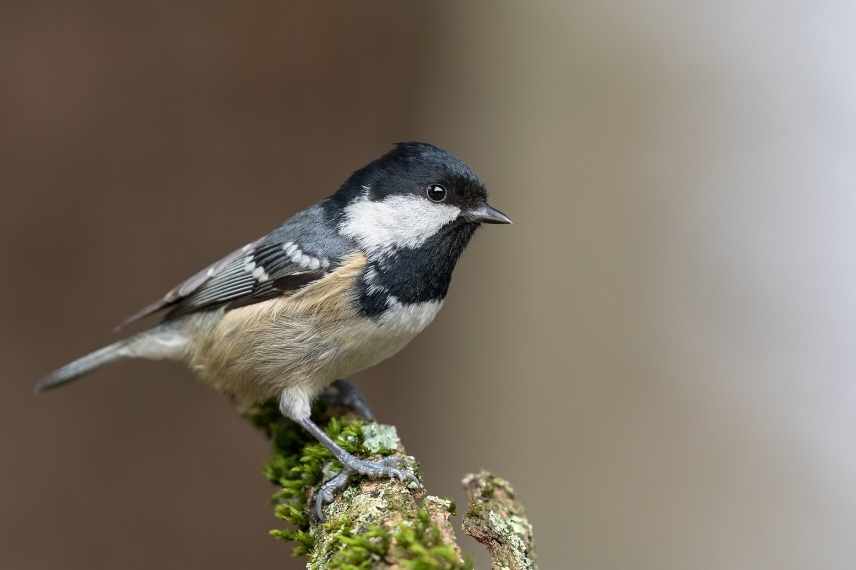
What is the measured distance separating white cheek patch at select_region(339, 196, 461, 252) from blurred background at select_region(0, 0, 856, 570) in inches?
56.9

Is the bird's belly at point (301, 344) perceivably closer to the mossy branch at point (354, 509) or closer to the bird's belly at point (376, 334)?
the bird's belly at point (376, 334)

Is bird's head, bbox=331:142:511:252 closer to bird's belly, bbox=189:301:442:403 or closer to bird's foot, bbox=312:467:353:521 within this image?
bird's belly, bbox=189:301:442:403

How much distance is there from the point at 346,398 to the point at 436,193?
0.89 metres

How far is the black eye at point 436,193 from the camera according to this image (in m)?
2.61

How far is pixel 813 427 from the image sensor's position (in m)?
5.36

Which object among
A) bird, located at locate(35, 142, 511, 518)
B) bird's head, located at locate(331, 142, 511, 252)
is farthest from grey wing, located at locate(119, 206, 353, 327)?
bird's head, located at locate(331, 142, 511, 252)

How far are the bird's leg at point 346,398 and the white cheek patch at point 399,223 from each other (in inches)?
26.4

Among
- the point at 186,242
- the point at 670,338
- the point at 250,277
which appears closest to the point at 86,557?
the point at 186,242

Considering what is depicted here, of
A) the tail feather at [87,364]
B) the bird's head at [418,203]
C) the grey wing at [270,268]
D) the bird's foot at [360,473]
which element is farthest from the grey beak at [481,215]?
the tail feather at [87,364]

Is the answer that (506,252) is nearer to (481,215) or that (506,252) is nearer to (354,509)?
(481,215)

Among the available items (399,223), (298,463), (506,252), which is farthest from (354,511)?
(506,252)

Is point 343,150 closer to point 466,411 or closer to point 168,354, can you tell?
point 168,354

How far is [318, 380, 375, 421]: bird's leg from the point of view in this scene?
301 cm

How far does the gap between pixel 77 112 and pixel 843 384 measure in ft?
15.5
